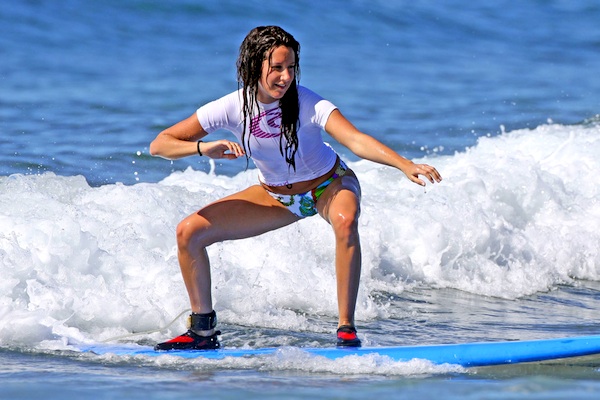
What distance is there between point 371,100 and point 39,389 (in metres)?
10.9

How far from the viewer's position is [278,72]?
198 inches

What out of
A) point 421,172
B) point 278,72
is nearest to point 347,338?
point 421,172

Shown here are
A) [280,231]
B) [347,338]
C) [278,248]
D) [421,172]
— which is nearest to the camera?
[421,172]

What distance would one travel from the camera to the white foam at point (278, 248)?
6090 millimetres

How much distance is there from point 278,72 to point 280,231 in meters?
2.64

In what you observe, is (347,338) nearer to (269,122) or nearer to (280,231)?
(269,122)

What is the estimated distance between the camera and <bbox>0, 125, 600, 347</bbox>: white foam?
609 cm

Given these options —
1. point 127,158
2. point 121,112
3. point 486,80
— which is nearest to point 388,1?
point 486,80

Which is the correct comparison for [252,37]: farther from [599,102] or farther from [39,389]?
[599,102]

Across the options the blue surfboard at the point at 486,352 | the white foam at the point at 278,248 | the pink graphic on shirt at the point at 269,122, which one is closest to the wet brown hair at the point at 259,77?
the pink graphic on shirt at the point at 269,122

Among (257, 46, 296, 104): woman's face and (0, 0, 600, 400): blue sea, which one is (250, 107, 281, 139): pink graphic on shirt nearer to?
(257, 46, 296, 104): woman's face

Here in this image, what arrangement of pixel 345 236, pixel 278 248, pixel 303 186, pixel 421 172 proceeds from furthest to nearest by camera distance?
pixel 278 248 < pixel 303 186 < pixel 345 236 < pixel 421 172

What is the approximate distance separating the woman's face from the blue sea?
1306 millimetres

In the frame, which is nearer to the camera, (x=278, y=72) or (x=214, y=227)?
(x=278, y=72)
